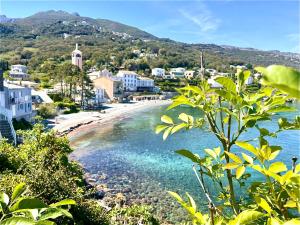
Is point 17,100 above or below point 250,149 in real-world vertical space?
below

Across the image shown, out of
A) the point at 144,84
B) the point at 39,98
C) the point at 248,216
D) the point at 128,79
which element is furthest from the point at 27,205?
the point at 144,84

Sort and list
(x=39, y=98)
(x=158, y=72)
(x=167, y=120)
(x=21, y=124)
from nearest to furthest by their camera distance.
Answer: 1. (x=167, y=120)
2. (x=21, y=124)
3. (x=39, y=98)
4. (x=158, y=72)

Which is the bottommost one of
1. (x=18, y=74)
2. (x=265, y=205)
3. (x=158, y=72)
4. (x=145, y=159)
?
(x=145, y=159)

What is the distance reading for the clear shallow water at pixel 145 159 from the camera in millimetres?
22469

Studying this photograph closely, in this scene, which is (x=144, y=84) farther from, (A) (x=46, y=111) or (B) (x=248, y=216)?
(B) (x=248, y=216)

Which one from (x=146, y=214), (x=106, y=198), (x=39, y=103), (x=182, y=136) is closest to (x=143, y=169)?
(x=106, y=198)

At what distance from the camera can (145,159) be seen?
1303 inches

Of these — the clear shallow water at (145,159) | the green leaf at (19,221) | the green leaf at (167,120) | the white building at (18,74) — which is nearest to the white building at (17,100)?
the clear shallow water at (145,159)

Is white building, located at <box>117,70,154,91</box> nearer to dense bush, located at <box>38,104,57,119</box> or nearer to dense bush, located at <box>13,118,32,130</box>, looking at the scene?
dense bush, located at <box>38,104,57,119</box>

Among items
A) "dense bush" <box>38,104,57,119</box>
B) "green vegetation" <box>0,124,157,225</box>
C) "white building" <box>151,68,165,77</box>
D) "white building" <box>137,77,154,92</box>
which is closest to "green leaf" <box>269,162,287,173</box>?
"green vegetation" <box>0,124,157,225</box>

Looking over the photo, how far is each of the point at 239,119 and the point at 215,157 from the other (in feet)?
2.34

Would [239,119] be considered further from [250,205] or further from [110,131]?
[110,131]

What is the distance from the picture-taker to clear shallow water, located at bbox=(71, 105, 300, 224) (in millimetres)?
22469

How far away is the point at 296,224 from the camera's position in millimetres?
1087
